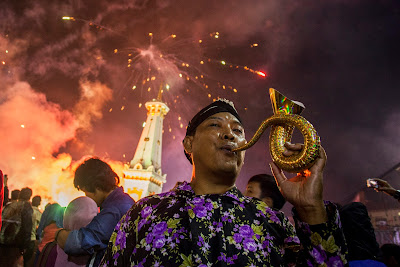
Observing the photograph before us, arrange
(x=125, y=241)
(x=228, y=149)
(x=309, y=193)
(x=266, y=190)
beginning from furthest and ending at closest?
1. (x=266, y=190)
2. (x=228, y=149)
3. (x=125, y=241)
4. (x=309, y=193)

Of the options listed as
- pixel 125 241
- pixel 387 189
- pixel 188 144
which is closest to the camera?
pixel 125 241

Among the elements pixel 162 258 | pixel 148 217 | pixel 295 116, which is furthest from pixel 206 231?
pixel 295 116

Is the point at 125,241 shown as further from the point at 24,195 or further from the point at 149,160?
the point at 149,160

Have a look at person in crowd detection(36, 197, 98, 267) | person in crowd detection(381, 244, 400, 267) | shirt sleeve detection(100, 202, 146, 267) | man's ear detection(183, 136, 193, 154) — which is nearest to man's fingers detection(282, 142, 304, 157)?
man's ear detection(183, 136, 193, 154)

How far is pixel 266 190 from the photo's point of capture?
407cm

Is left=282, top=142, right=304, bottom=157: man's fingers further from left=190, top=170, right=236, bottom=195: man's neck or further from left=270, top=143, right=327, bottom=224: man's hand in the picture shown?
left=190, top=170, right=236, bottom=195: man's neck

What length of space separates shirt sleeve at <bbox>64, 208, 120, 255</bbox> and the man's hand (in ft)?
7.73

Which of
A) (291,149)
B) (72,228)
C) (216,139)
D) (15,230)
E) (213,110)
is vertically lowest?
(72,228)

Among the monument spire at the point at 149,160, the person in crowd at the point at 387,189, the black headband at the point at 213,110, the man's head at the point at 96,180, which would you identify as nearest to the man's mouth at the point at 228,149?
the black headband at the point at 213,110

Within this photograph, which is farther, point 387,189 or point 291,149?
point 387,189

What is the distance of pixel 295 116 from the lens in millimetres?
1872

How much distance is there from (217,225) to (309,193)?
712mm

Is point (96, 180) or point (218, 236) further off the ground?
point (96, 180)

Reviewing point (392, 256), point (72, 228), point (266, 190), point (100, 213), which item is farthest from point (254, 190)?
point (392, 256)
